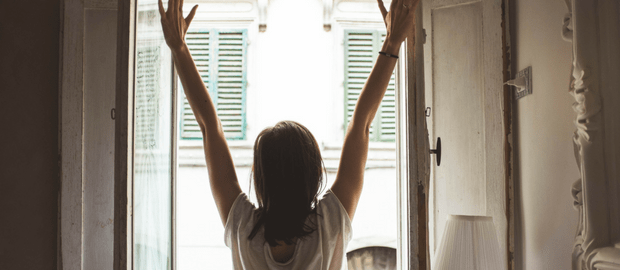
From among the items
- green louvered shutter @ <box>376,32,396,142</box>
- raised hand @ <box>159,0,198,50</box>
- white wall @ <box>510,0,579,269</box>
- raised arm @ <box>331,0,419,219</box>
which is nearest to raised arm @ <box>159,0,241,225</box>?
raised hand @ <box>159,0,198,50</box>

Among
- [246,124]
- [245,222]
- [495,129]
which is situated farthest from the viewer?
[246,124]

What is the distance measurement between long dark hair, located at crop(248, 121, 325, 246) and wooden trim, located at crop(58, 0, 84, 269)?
1322 millimetres

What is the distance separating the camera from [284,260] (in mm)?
968

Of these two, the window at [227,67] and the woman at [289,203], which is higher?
the window at [227,67]

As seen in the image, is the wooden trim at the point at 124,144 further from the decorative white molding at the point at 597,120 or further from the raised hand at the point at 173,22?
the decorative white molding at the point at 597,120

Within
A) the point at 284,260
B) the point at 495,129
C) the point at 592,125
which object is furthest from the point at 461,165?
the point at 284,260

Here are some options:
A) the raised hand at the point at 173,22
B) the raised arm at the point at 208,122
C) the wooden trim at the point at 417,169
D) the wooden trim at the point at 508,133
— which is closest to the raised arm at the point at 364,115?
the wooden trim at the point at 417,169

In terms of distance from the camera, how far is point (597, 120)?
100cm

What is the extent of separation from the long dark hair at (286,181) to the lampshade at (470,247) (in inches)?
23.3

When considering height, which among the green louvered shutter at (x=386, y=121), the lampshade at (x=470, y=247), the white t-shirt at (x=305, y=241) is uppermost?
the green louvered shutter at (x=386, y=121)

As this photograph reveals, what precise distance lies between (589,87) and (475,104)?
2.96ft

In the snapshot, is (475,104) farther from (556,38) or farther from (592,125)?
(592,125)

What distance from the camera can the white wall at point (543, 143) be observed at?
1291 mm

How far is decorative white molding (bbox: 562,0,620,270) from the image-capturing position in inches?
38.8
